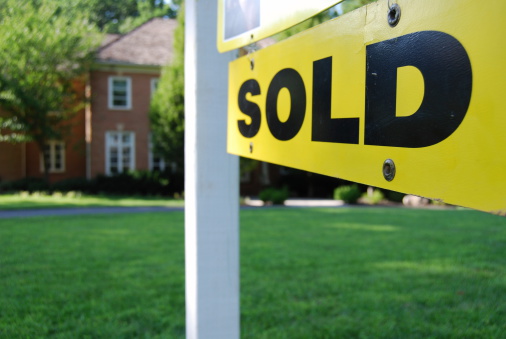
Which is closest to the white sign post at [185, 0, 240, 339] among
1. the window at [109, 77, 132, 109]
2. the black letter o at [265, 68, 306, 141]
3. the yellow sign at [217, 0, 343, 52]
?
the yellow sign at [217, 0, 343, 52]

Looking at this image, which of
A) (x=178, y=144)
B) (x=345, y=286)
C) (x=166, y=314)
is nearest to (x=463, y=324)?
(x=345, y=286)

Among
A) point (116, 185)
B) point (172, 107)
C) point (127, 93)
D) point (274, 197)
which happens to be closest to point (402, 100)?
point (274, 197)

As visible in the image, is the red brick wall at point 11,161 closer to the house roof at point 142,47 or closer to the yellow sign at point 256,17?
the house roof at point 142,47

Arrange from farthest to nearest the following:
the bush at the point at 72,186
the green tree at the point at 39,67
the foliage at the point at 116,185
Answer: the foliage at the point at 116,185, the bush at the point at 72,186, the green tree at the point at 39,67

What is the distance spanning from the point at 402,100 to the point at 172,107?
22.9m

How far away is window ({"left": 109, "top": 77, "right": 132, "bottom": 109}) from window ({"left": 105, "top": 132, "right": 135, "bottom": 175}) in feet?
5.04

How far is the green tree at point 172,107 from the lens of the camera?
23391 millimetres

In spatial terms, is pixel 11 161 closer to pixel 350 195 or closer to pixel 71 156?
pixel 71 156

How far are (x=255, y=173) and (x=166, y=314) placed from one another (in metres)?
25.4

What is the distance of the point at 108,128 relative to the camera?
2752 centimetres

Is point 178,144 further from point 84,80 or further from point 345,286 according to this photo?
point 345,286

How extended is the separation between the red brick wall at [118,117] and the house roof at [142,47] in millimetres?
782

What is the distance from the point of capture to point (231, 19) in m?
1.74

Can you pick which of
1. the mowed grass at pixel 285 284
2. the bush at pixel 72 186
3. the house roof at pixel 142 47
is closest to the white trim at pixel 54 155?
the bush at pixel 72 186
